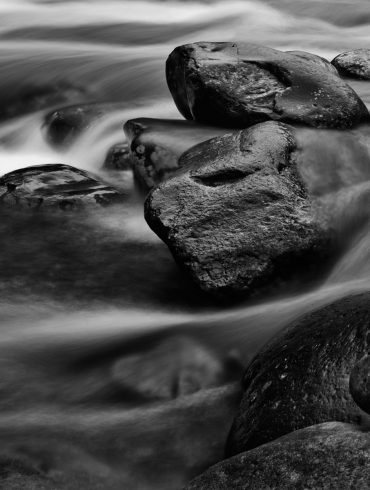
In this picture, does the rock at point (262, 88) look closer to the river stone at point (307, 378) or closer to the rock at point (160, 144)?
the rock at point (160, 144)

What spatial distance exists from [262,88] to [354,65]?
2.65 meters

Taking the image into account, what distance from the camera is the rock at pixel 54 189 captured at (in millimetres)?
6344

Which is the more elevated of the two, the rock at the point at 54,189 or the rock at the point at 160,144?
the rock at the point at 160,144

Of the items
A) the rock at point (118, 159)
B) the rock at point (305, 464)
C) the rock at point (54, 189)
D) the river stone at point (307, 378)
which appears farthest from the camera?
the rock at point (118, 159)

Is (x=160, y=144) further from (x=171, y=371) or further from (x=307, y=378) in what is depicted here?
(x=307, y=378)

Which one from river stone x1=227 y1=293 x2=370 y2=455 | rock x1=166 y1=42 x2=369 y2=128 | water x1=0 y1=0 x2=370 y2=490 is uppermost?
rock x1=166 y1=42 x2=369 y2=128

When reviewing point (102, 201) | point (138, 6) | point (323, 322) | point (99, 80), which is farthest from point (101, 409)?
point (138, 6)

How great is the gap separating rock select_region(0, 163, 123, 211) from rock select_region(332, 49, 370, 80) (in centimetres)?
336

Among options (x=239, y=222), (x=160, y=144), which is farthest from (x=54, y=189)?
(x=239, y=222)

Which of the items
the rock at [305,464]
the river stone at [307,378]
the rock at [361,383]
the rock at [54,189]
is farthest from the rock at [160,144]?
the rock at [305,464]

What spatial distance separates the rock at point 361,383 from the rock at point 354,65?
19.5 ft

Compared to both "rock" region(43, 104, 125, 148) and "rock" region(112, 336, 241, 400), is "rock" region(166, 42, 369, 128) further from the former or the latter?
"rock" region(112, 336, 241, 400)

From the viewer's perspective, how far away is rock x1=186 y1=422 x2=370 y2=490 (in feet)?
8.38

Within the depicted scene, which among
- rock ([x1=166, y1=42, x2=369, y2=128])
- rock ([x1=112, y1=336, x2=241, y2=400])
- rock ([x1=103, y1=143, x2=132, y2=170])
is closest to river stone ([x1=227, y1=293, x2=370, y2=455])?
rock ([x1=112, y1=336, x2=241, y2=400])
